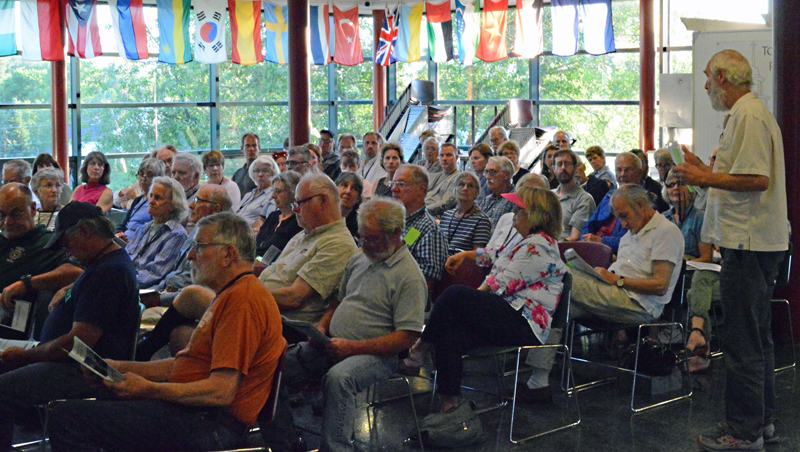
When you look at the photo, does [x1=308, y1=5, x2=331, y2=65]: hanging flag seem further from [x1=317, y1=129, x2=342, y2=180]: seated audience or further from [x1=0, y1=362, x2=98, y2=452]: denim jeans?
[x1=0, y1=362, x2=98, y2=452]: denim jeans

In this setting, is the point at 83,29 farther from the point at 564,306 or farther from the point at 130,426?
the point at 130,426

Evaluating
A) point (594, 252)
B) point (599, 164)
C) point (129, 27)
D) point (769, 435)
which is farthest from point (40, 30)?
point (769, 435)

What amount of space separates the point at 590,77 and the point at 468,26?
2.59 meters

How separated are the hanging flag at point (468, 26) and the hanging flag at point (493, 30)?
126 mm

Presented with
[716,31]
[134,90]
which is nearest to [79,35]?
[134,90]

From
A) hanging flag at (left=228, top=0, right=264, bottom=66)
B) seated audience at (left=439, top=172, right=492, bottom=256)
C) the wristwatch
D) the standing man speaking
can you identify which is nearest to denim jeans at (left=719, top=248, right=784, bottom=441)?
the standing man speaking

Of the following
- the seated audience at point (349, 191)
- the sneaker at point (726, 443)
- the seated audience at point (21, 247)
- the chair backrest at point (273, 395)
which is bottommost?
the sneaker at point (726, 443)

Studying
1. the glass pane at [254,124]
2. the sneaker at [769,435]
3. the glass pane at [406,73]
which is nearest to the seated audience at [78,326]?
the sneaker at [769,435]

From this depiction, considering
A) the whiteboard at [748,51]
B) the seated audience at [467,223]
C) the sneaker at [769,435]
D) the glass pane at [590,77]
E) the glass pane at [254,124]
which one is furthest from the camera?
the glass pane at [254,124]

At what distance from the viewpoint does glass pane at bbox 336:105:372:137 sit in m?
14.2

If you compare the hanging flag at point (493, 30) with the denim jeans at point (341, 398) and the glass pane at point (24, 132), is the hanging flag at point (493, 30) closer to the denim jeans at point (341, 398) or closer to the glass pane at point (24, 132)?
the glass pane at point (24, 132)

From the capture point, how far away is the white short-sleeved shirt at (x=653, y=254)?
3789 mm

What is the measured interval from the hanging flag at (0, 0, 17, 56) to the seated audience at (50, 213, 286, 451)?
10.2m

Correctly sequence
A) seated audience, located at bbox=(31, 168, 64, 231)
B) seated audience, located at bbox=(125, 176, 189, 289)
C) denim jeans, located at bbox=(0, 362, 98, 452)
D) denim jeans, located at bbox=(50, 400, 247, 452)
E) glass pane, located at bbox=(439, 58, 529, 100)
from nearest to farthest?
denim jeans, located at bbox=(50, 400, 247, 452) < denim jeans, located at bbox=(0, 362, 98, 452) < seated audience, located at bbox=(125, 176, 189, 289) < seated audience, located at bbox=(31, 168, 64, 231) < glass pane, located at bbox=(439, 58, 529, 100)
